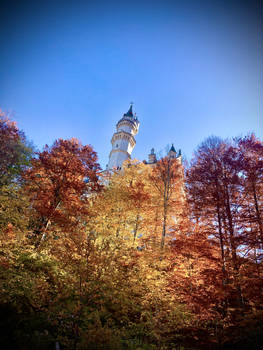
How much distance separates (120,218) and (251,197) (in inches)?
375

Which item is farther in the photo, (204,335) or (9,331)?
(204,335)

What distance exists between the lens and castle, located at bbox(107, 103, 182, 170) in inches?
1802

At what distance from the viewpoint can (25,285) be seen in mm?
6543

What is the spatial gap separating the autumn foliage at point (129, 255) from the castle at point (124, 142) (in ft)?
97.2

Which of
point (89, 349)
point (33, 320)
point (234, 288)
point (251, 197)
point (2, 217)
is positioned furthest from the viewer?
point (251, 197)

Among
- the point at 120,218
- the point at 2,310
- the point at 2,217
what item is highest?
the point at 120,218

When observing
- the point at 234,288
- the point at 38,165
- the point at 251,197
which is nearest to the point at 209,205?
the point at 251,197

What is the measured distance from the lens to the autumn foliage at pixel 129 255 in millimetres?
5645

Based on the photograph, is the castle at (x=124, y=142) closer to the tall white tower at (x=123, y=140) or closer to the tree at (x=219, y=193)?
the tall white tower at (x=123, y=140)

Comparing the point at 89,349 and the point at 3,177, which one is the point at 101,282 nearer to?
the point at 89,349

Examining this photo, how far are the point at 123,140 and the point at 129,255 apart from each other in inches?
1683

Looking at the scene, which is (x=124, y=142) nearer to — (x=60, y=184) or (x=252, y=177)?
(x=60, y=184)

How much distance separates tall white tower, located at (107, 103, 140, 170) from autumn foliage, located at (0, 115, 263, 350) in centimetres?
2954

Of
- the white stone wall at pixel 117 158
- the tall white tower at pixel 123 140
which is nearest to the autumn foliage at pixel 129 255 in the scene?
the white stone wall at pixel 117 158
